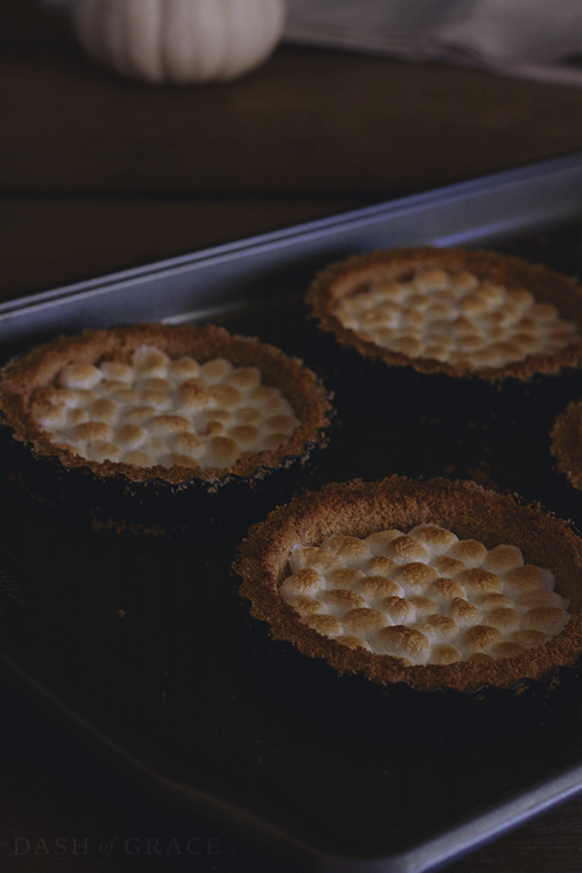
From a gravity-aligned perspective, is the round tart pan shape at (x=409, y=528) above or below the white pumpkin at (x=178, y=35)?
below

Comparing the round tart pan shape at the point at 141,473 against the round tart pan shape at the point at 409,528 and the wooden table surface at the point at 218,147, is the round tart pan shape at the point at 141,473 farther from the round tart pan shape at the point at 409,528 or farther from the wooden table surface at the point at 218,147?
the wooden table surface at the point at 218,147

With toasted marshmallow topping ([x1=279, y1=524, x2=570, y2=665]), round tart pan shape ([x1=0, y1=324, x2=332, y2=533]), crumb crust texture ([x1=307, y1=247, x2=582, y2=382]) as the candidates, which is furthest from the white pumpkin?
toasted marshmallow topping ([x1=279, y1=524, x2=570, y2=665])

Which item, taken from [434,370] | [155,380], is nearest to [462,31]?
[434,370]

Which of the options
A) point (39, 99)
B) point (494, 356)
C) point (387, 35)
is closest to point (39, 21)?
point (39, 99)

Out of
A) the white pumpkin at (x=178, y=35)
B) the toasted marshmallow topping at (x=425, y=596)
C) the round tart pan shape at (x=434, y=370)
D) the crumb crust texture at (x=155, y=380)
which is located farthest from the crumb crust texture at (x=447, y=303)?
the white pumpkin at (x=178, y=35)

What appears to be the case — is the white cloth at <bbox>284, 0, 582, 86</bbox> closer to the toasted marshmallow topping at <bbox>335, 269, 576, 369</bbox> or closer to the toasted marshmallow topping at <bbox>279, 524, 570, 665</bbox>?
the toasted marshmallow topping at <bbox>335, 269, 576, 369</bbox>

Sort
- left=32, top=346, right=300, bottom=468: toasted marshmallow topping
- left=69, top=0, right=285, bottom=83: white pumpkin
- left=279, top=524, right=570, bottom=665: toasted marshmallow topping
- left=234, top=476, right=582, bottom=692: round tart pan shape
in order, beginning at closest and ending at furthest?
left=234, top=476, right=582, bottom=692: round tart pan shape
left=279, top=524, right=570, bottom=665: toasted marshmallow topping
left=32, top=346, right=300, bottom=468: toasted marshmallow topping
left=69, top=0, right=285, bottom=83: white pumpkin

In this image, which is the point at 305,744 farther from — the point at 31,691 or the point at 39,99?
the point at 39,99

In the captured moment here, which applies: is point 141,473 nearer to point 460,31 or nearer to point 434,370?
point 434,370
